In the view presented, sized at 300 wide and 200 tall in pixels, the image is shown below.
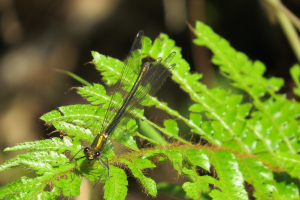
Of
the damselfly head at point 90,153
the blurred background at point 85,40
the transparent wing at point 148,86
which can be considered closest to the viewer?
the damselfly head at point 90,153

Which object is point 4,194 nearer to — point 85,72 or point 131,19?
point 85,72

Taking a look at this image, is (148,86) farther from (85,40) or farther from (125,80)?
(85,40)

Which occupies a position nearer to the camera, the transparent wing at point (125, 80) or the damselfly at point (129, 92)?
the damselfly at point (129, 92)

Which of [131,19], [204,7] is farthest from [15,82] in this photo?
[204,7]

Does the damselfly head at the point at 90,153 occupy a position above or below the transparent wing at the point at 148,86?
below

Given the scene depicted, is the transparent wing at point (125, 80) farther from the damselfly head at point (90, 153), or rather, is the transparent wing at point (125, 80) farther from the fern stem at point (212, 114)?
the fern stem at point (212, 114)

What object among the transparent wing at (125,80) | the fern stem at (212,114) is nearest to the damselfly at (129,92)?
the transparent wing at (125,80)
